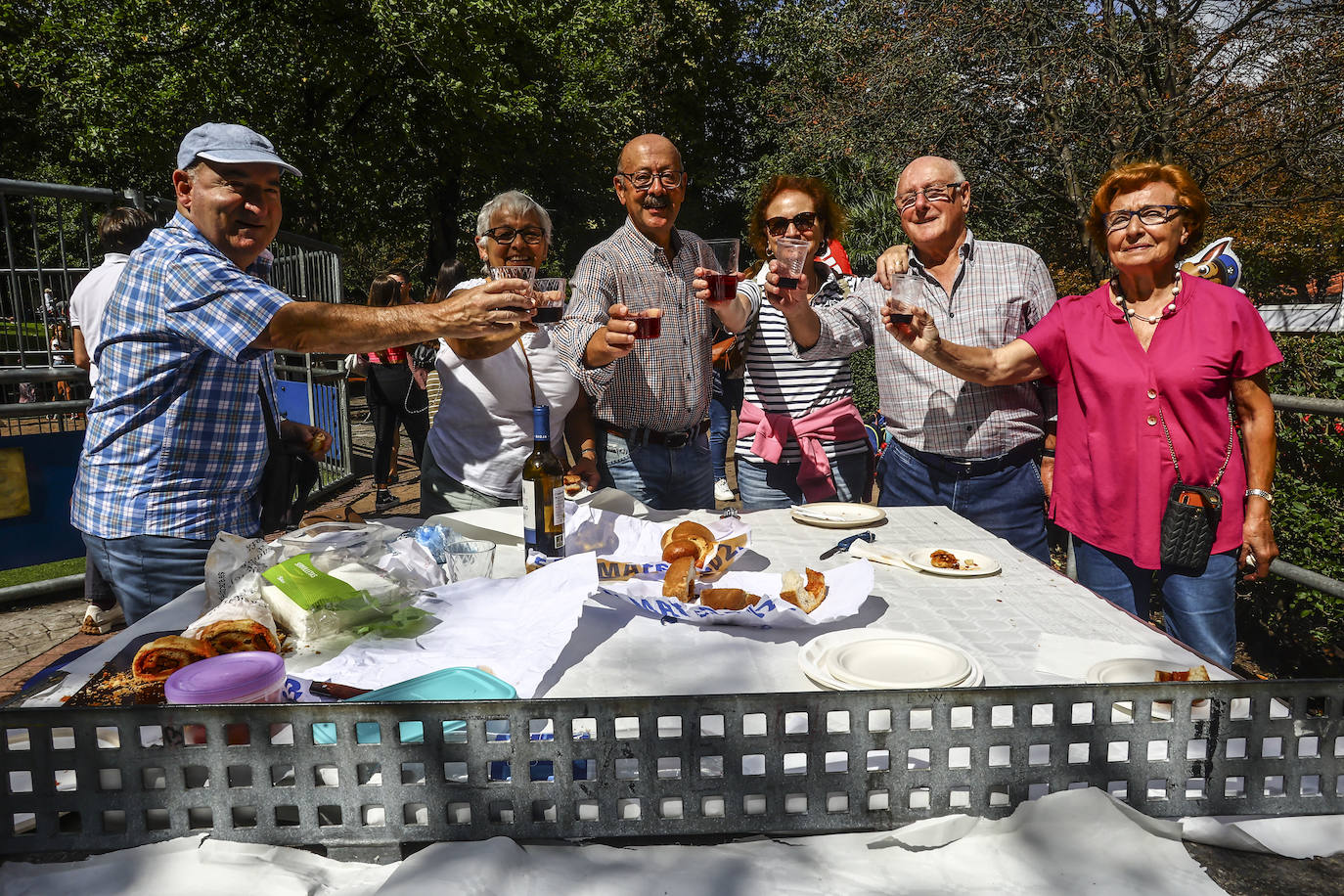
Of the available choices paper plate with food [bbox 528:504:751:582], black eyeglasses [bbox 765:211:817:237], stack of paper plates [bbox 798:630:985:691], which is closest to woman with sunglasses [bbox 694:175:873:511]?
black eyeglasses [bbox 765:211:817:237]

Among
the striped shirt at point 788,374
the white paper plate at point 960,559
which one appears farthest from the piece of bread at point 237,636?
the striped shirt at point 788,374

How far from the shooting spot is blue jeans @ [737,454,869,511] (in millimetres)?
3725

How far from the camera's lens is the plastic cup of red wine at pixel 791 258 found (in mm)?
3020

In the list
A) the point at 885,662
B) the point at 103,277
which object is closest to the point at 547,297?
the point at 885,662

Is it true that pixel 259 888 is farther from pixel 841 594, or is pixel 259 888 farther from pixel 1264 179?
pixel 1264 179

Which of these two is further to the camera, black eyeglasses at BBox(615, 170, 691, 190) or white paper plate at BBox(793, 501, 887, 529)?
black eyeglasses at BBox(615, 170, 691, 190)

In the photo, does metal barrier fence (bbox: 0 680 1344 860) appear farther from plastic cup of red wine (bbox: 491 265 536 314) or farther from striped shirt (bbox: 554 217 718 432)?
striped shirt (bbox: 554 217 718 432)

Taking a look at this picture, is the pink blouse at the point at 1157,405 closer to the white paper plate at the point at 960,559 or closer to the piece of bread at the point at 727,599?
the white paper plate at the point at 960,559

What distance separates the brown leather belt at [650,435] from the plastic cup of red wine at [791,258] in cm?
77

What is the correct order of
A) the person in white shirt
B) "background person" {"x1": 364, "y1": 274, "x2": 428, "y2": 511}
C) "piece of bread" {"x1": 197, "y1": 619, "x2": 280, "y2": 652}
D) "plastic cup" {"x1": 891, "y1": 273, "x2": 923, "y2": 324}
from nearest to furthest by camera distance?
"piece of bread" {"x1": 197, "y1": 619, "x2": 280, "y2": 652}, "plastic cup" {"x1": 891, "y1": 273, "x2": 923, "y2": 324}, the person in white shirt, "background person" {"x1": 364, "y1": 274, "x2": 428, "y2": 511}

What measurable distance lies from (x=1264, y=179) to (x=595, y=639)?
7288mm

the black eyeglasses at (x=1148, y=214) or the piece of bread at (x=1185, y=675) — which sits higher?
the black eyeglasses at (x=1148, y=214)

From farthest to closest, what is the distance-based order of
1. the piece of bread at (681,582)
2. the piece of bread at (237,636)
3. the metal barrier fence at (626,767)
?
1. the piece of bread at (681,582)
2. the piece of bread at (237,636)
3. the metal barrier fence at (626,767)

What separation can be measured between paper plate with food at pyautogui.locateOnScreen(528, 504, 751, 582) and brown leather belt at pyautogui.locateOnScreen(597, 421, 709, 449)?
101 centimetres
